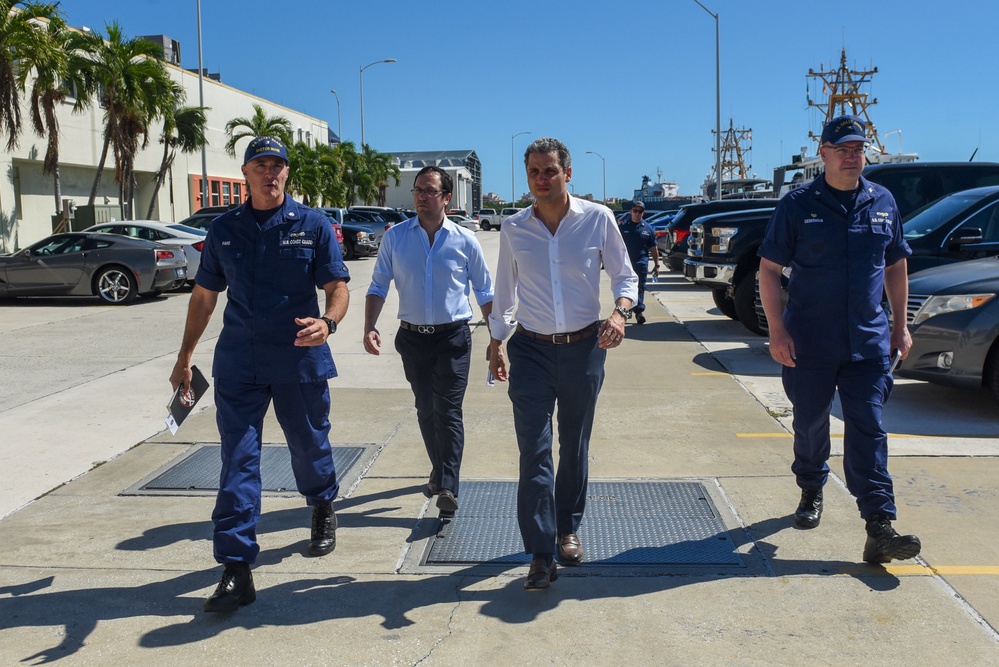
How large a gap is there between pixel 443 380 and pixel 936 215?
6420 millimetres

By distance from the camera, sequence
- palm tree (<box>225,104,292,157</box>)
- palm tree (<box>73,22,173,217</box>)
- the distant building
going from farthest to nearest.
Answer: the distant building, palm tree (<box>225,104,292,157</box>), palm tree (<box>73,22,173,217</box>)

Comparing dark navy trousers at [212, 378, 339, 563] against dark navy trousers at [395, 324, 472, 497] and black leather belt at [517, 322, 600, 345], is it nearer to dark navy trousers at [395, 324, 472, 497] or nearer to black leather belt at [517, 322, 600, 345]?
dark navy trousers at [395, 324, 472, 497]

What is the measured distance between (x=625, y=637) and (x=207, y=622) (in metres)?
1.66

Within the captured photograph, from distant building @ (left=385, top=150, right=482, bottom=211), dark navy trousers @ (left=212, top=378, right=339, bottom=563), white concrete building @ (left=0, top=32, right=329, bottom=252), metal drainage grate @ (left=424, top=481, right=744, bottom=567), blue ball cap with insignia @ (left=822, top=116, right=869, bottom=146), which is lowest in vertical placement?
metal drainage grate @ (left=424, top=481, right=744, bottom=567)

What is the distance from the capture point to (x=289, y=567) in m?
4.48

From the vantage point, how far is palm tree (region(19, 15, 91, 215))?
934 inches

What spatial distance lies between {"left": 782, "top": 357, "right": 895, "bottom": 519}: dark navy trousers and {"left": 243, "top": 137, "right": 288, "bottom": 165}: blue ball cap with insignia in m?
2.60

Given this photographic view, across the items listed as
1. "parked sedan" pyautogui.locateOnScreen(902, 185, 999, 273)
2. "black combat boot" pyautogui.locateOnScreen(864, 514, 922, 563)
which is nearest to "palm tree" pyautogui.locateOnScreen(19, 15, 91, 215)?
"parked sedan" pyautogui.locateOnScreen(902, 185, 999, 273)

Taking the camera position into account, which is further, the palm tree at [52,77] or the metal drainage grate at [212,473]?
the palm tree at [52,77]

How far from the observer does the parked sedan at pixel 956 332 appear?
705 cm

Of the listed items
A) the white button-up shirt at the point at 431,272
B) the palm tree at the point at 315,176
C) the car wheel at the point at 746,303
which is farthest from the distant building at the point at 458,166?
the white button-up shirt at the point at 431,272

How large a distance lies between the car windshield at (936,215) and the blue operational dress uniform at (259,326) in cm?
689

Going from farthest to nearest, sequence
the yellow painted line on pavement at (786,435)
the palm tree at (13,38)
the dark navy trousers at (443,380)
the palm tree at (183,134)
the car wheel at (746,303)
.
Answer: the palm tree at (183,134), the palm tree at (13,38), the car wheel at (746,303), the yellow painted line on pavement at (786,435), the dark navy trousers at (443,380)

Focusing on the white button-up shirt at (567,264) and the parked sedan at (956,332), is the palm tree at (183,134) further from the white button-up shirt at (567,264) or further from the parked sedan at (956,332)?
the white button-up shirt at (567,264)
